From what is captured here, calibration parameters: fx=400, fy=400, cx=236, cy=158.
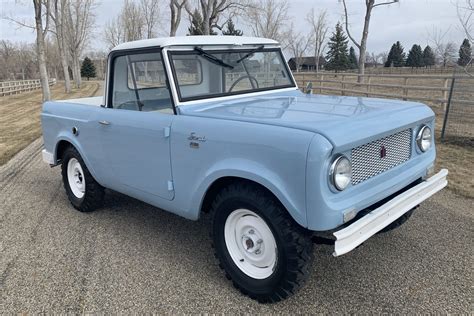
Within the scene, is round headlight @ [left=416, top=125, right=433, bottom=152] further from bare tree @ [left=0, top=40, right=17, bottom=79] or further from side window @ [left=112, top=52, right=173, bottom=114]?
bare tree @ [left=0, top=40, right=17, bottom=79]

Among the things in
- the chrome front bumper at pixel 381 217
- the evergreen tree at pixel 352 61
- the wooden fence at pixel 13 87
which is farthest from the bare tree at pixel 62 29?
the evergreen tree at pixel 352 61

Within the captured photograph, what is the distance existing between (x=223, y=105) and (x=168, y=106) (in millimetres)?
483

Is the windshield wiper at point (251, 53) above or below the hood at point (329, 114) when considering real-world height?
above

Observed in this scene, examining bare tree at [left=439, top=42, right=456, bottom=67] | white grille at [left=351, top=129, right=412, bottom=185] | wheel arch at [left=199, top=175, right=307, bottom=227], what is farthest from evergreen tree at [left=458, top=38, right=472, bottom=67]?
wheel arch at [left=199, top=175, right=307, bottom=227]

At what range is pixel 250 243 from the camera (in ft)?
9.78

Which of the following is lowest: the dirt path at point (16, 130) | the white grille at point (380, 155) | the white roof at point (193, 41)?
the dirt path at point (16, 130)

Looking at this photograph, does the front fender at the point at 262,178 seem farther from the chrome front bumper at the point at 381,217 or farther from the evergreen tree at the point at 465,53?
the evergreen tree at the point at 465,53

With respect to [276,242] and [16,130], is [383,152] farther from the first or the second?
[16,130]

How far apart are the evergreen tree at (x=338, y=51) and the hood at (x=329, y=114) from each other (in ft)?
172

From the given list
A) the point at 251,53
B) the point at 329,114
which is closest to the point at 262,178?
the point at 329,114

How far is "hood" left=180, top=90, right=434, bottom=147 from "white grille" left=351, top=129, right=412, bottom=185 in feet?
0.28

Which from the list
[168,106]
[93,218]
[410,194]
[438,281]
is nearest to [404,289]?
[438,281]

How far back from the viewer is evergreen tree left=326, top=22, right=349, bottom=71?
5344 centimetres

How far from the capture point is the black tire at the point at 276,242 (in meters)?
2.63
